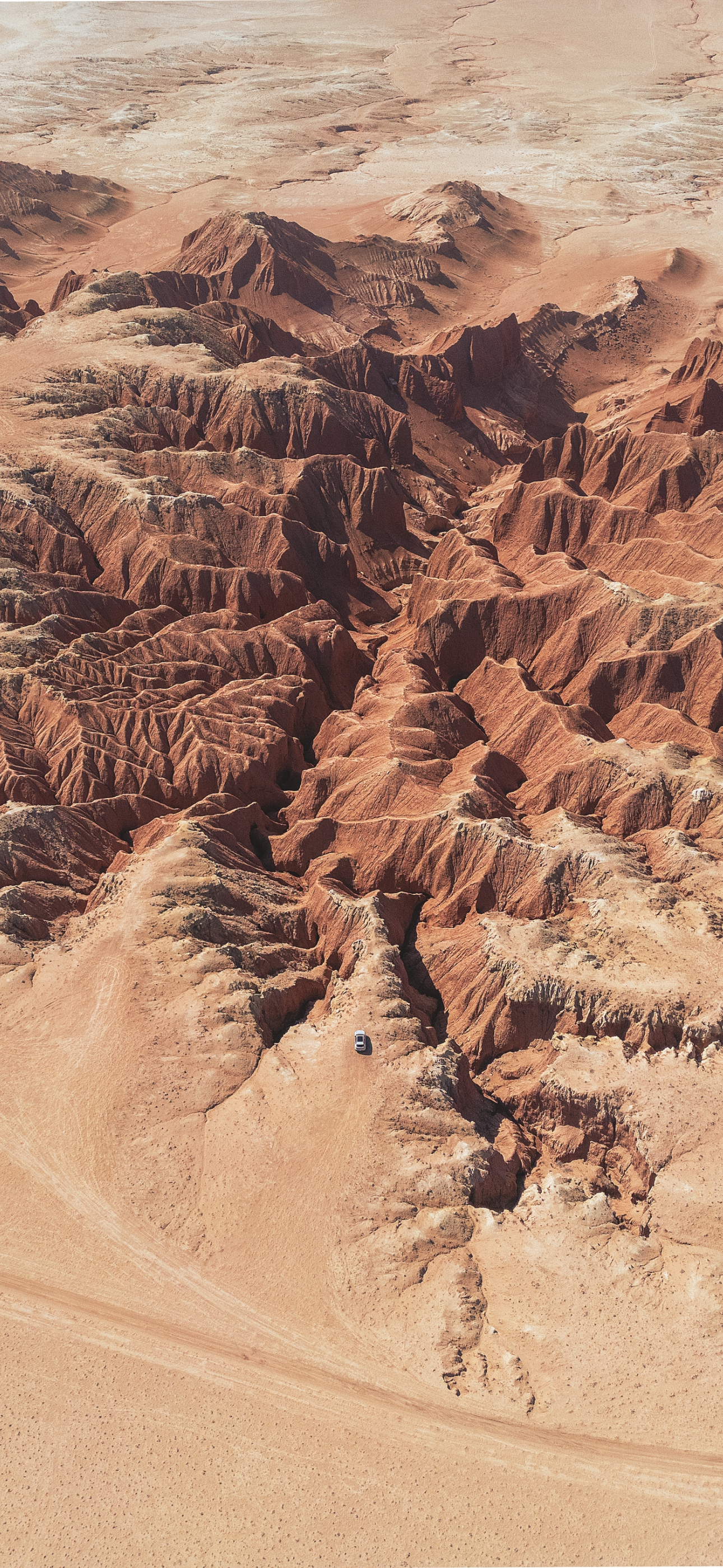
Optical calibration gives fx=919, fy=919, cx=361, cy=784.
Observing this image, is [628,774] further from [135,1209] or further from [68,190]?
[68,190]

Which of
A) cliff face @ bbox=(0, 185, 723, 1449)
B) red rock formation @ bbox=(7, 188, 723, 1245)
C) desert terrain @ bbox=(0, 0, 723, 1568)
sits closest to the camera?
desert terrain @ bbox=(0, 0, 723, 1568)

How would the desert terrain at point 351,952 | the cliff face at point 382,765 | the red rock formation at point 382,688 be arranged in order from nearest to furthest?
1. the desert terrain at point 351,952
2. the cliff face at point 382,765
3. the red rock formation at point 382,688

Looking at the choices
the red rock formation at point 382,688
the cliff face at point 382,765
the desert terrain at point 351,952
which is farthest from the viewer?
the red rock formation at point 382,688

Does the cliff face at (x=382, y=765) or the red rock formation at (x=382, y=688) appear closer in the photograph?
the cliff face at (x=382, y=765)

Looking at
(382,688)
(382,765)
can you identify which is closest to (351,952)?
(382,765)

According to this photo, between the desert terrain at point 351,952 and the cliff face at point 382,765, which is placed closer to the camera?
the desert terrain at point 351,952

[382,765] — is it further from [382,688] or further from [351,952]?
[351,952]
